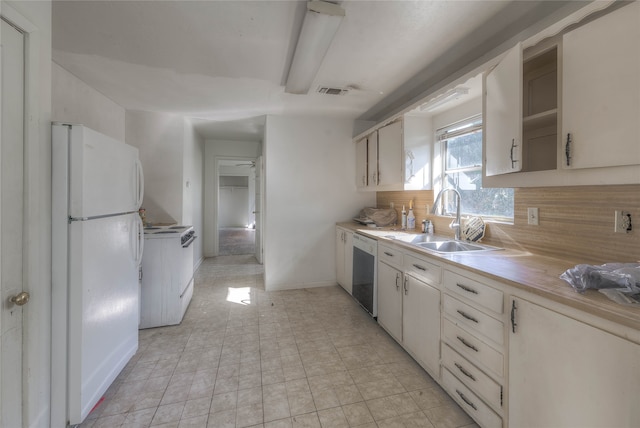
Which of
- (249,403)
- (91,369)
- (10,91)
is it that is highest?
(10,91)

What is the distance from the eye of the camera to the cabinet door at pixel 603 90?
1.07 meters

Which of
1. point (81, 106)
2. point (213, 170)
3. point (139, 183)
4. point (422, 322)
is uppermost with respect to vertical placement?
point (81, 106)

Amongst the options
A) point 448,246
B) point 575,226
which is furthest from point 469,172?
point 575,226

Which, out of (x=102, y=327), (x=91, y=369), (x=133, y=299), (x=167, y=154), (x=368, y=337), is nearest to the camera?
(x=91, y=369)

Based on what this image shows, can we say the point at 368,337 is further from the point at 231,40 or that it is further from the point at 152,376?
the point at 231,40

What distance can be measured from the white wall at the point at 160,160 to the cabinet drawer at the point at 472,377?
3.52m

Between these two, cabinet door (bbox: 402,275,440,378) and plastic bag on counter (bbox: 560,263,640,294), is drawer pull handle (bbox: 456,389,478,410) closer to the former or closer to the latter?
cabinet door (bbox: 402,275,440,378)

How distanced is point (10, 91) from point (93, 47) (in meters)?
1.10

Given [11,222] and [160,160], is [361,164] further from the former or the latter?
[11,222]

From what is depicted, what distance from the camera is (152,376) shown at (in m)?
1.95

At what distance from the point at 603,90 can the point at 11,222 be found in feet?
8.98

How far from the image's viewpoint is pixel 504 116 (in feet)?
5.21

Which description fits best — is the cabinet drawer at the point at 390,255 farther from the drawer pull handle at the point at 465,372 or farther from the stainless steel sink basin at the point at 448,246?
the drawer pull handle at the point at 465,372

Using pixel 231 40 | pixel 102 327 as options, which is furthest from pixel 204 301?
pixel 231 40
